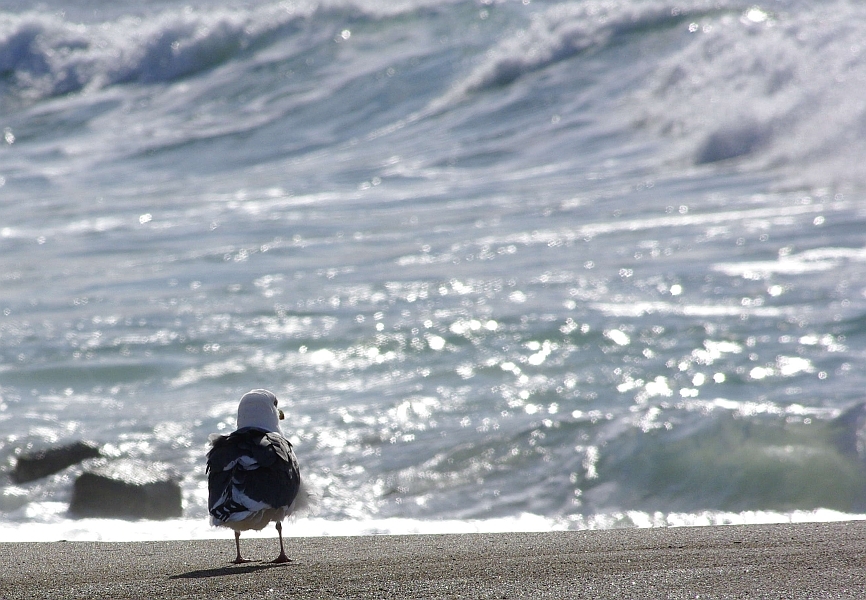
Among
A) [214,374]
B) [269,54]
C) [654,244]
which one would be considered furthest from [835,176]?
[269,54]

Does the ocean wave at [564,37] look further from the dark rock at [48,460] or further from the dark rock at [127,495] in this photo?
the dark rock at [127,495]

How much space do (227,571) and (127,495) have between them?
6.34 ft

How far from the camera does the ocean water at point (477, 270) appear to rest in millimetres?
5895

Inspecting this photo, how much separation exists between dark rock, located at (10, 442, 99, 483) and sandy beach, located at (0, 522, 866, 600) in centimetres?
160

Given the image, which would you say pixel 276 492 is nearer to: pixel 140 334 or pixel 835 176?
pixel 140 334

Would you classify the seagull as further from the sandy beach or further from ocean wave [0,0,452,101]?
ocean wave [0,0,452,101]

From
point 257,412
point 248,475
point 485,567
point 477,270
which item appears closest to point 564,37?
point 477,270

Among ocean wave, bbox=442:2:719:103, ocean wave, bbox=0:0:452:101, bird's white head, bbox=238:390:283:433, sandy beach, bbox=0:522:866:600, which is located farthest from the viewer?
ocean wave, bbox=0:0:452:101

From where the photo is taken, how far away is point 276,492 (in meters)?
3.82

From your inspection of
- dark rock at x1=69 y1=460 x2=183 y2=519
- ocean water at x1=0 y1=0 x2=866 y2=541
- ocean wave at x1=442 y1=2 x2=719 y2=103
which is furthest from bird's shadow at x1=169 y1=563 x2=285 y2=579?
ocean wave at x1=442 y1=2 x2=719 y2=103

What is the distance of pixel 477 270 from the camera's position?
9836mm

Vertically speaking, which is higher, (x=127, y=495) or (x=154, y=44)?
(x=154, y=44)

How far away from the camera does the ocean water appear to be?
589 cm

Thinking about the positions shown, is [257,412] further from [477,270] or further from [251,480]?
[477,270]
